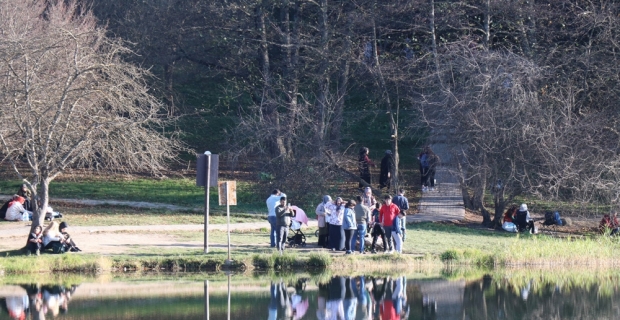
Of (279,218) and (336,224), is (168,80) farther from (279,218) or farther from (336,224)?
(279,218)

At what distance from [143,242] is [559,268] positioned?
446 inches

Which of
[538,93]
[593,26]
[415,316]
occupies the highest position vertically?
[593,26]

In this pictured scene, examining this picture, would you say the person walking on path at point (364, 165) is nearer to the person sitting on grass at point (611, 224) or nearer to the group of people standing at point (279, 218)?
the person sitting on grass at point (611, 224)

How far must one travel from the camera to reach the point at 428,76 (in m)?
33.6

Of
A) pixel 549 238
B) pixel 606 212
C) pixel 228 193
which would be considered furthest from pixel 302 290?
pixel 606 212

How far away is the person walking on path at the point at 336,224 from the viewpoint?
85.1 feet

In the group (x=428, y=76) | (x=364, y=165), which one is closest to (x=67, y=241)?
(x=364, y=165)

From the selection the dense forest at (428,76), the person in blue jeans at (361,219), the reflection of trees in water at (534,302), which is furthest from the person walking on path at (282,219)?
the dense forest at (428,76)

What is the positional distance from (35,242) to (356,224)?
806 centimetres

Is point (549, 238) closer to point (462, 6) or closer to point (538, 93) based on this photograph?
point (538, 93)

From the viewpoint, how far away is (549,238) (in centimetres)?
2972

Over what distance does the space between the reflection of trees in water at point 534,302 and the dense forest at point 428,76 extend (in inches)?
331

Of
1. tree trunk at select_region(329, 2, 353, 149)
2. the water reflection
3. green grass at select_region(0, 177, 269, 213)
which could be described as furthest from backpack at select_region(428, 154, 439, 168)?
the water reflection

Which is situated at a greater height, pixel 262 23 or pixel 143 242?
pixel 262 23
